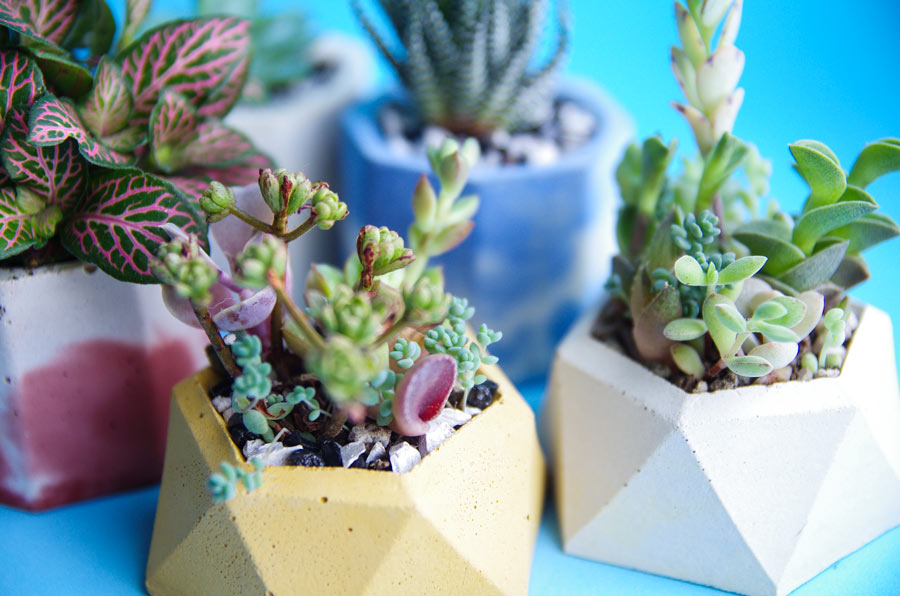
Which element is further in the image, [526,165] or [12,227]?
[526,165]

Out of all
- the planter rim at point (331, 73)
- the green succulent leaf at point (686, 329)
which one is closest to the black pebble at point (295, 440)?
the green succulent leaf at point (686, 329)

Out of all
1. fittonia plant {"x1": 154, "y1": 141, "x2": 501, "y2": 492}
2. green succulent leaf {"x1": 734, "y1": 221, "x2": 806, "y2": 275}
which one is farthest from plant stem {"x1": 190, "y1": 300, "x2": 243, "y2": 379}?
green succulent leaf {"x1": 734, "y1": 221, "x2": 806, "y2": 275}

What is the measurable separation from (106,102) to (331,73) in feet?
1.53

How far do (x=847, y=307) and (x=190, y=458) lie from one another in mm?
428

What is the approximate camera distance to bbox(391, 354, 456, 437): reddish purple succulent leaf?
0.40m

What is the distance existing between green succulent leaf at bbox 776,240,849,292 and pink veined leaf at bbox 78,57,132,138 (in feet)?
1.42

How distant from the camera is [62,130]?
0.43 meters

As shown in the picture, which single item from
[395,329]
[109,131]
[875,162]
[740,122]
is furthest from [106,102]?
[740,122]

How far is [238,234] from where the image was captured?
0.47 metres

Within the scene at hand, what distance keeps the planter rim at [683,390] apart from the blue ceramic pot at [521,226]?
13cm

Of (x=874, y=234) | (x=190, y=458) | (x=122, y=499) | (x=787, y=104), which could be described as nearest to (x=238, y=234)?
(x=190, y=458)

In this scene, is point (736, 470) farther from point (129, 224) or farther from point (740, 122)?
point (740, 122)

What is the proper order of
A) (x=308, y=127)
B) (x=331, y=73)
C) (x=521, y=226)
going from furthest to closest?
(x=331, y=73)
(x=308, y=127)
(x=521, y=226)

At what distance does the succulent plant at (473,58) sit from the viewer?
2.29ft
